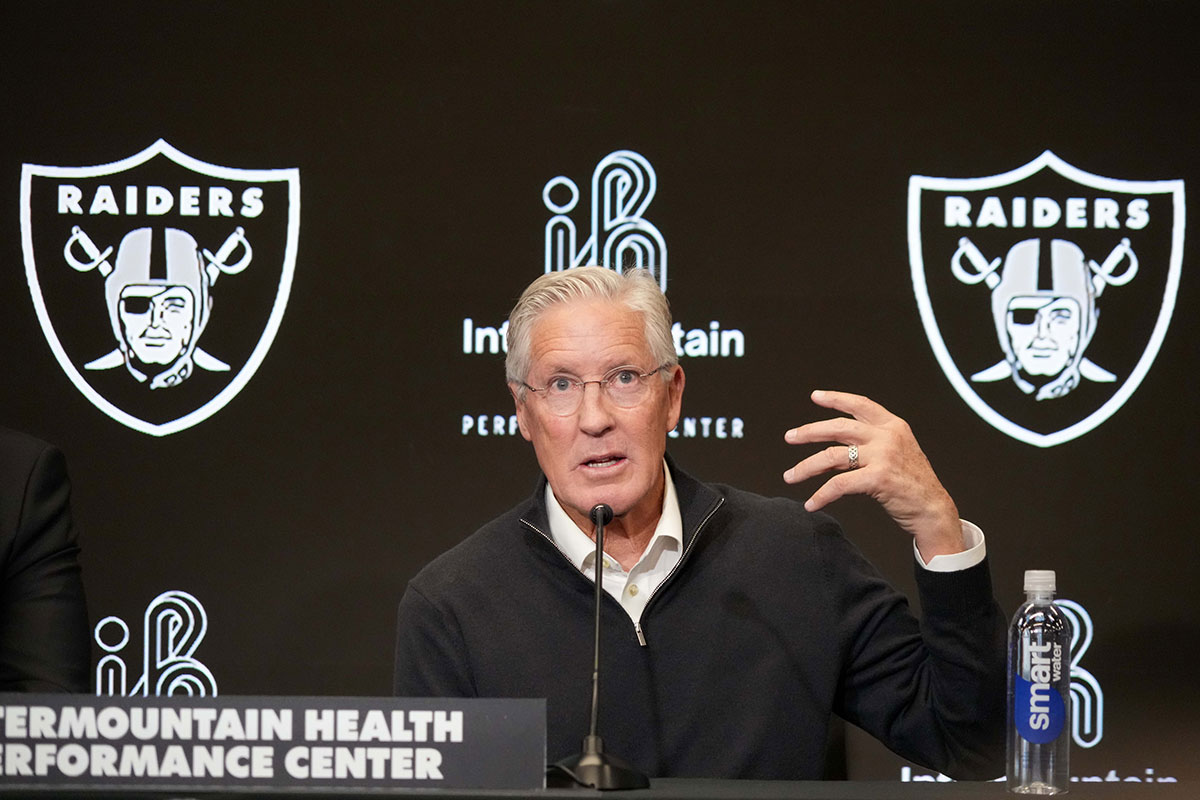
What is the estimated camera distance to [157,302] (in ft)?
10.5

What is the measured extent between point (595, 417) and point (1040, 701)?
77 centimetres

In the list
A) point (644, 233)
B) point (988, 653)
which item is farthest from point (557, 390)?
point (644, 233)

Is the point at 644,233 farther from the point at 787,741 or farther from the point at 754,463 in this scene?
the point at 787,741

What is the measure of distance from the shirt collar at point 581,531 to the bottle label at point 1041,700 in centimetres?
70

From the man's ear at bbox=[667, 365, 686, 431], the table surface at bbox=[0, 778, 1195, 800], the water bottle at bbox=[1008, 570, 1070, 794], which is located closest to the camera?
the table surface at bbox=[0, 778, 1195, 800]

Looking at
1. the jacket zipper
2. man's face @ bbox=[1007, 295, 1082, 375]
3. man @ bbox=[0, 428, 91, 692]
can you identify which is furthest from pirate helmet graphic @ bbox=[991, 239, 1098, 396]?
man @ bbox=[0, 428, 91, 692]

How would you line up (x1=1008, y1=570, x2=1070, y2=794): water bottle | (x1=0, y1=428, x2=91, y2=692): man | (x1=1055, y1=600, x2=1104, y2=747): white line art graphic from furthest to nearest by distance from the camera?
(x1=1055, y1=600, x2=1104, y2=747): white line art graphic
(x1=0, y1=428, x2=91, y2=692): man
(x1=1008, y1=570, x2=1070, y2=794): water bottle

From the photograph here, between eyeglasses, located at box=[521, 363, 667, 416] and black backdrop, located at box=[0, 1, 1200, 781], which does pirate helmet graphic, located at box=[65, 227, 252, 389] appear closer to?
black backdrop, located at box=[0, 1, 1200, 781]

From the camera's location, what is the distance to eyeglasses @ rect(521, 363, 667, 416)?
1937 millimetres

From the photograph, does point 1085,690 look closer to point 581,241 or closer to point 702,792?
point 581,241

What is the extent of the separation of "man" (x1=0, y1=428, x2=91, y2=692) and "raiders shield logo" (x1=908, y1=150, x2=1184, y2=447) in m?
2.07

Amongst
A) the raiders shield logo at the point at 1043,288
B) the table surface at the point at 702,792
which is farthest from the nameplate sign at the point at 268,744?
the raiders shield logo at the point at 1043,288

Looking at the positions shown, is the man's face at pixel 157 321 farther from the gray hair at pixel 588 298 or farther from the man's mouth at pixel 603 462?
the man's mouth at pixel 603 462

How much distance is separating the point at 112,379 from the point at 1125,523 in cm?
257
